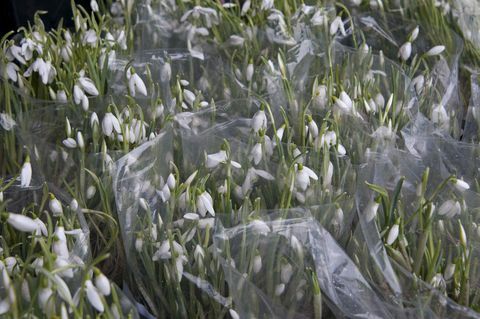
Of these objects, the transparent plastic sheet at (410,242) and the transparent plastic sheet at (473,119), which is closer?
the transparent plastic sheet at (410,242)

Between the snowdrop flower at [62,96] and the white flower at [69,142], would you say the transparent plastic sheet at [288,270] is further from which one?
the snowdrop flower at [62,96]

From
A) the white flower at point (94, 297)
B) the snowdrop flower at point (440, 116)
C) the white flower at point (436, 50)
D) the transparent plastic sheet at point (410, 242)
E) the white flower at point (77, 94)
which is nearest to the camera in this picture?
the white flower at point (94, 297)

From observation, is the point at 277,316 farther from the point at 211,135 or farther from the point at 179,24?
the point at 179,24

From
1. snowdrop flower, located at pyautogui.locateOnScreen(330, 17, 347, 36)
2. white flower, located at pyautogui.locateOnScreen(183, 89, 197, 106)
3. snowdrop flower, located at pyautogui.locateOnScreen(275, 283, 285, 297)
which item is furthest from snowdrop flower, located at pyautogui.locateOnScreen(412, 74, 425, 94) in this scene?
snowdrop flower, located at pyautogui.locateOnScreen(275, 283, 285, 297)

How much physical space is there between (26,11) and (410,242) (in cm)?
142

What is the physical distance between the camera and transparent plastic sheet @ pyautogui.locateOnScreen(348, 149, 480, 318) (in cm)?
108

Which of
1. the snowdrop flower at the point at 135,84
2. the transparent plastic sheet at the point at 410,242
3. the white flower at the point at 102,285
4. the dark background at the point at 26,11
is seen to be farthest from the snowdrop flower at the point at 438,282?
the dark background at the point at 26,11

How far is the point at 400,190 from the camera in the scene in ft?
4.00

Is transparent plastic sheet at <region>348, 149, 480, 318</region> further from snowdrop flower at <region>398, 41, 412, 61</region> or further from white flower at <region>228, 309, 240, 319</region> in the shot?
snowdrop flower at <region>398, 41, 412, 61</region>

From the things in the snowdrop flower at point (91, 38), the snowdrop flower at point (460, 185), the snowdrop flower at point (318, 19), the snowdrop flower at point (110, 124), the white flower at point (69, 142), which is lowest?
the snowdrop flower at point (460, 185)

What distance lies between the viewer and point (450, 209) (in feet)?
3.91

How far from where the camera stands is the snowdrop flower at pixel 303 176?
3.93 feet

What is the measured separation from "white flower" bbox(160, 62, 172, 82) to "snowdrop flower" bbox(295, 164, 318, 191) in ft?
1.72

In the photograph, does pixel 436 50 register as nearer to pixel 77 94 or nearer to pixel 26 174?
pixel 77 94
